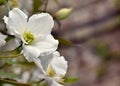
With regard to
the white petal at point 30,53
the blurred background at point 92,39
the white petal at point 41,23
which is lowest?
the white petal at point 30,53

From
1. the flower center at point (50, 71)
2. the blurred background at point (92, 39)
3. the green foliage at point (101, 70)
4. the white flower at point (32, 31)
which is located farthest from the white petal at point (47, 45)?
the green foliage at point (101, 70)

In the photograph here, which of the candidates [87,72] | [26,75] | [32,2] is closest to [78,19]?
[87,72]

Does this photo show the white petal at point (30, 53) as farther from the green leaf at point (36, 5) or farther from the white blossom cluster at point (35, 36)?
the green leaf at point (36, 5)

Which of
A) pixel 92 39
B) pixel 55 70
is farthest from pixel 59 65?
pixel 92 39

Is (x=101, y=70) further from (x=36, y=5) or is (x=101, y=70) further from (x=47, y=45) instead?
(x=47, y=45)

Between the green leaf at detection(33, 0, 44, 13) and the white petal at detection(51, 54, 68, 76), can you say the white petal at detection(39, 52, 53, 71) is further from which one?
the green leaf at detection(33, 0, 44, 13)
